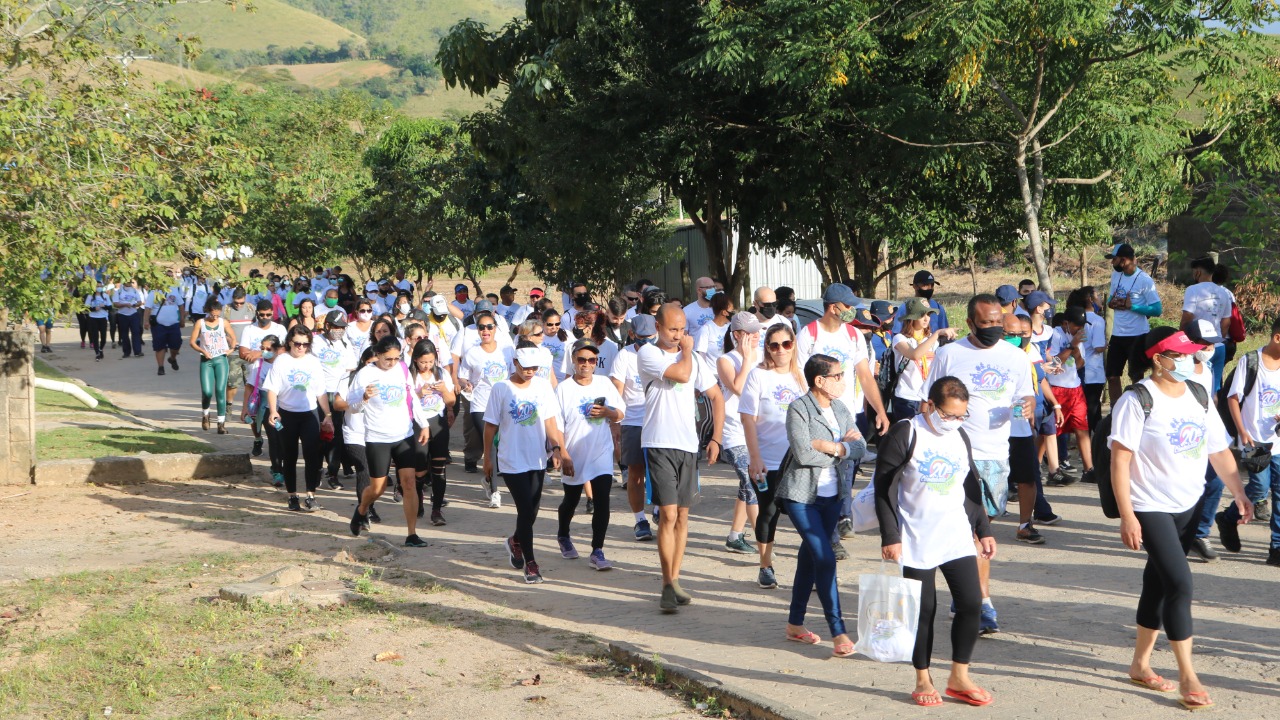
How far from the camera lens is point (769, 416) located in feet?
26.5

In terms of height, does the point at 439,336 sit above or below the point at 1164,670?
above

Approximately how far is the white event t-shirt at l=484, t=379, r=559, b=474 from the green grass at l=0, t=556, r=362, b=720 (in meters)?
1.45

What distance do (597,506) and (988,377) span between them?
2864 mm

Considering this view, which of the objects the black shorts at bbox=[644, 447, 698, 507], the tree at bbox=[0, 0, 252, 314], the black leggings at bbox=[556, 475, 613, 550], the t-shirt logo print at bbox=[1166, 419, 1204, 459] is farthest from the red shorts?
the tree at bbox=[0, 0, 252, 314]

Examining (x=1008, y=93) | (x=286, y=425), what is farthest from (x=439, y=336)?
(x=1008, y=93)

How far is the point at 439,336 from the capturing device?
13641 millimetres

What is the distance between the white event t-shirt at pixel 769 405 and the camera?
312 inches

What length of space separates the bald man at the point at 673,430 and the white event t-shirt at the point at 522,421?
745 mm

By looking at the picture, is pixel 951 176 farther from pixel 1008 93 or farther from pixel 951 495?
pixel 951 495

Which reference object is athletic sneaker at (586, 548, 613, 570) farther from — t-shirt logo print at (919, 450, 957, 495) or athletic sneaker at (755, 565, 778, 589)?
t-shirt logo print at (919, 450, 957, 495)

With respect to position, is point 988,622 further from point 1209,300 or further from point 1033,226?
point 1033,226

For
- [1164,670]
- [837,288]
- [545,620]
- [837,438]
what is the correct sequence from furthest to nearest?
[837,288] → [545,620] → [837,438] → [1164,670]

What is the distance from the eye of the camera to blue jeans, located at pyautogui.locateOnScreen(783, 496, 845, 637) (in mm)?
6711

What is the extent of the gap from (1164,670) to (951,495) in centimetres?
156
